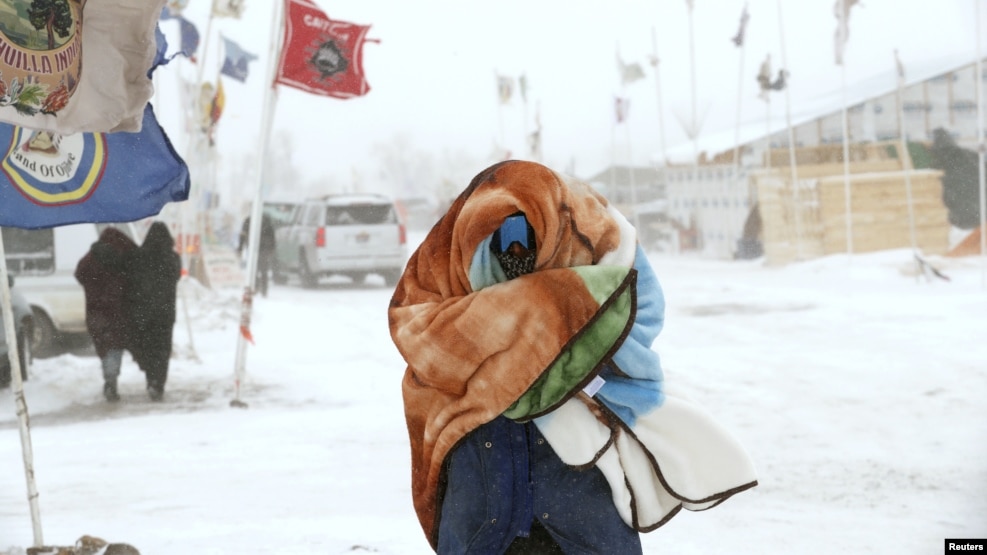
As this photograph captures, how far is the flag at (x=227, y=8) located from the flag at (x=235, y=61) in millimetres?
4322

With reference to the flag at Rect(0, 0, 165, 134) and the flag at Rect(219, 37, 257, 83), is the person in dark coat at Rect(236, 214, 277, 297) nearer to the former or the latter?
the flag at Rect(219, 37, 257, 83)

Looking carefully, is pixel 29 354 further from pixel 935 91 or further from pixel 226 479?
pixel 935 91

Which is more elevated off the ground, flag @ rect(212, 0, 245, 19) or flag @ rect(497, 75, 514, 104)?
flag @ rect(497, 75, 514, 104)

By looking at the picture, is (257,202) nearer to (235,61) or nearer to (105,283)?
(105,283)

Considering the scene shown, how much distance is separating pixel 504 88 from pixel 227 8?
71.0ft

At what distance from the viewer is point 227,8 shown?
13.6 m

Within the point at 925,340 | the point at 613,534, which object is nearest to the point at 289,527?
the point at 613,534

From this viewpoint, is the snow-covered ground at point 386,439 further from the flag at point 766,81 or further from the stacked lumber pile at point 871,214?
the flag at point 766,81

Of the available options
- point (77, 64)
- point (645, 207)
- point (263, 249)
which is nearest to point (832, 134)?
point (645, 207)

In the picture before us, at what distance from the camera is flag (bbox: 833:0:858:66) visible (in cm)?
2283

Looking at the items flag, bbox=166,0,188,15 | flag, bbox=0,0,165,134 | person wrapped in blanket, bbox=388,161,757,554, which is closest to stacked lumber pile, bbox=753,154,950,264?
flag, bbox=166,0,188,15

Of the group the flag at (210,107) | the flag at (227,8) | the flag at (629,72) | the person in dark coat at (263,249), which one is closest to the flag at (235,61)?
the flag at (210,107)

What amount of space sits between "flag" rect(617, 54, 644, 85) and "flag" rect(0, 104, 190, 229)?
96.2 ft

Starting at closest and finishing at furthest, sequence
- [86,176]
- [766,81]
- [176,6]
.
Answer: [86,176]
[176,6]
[766,81]
